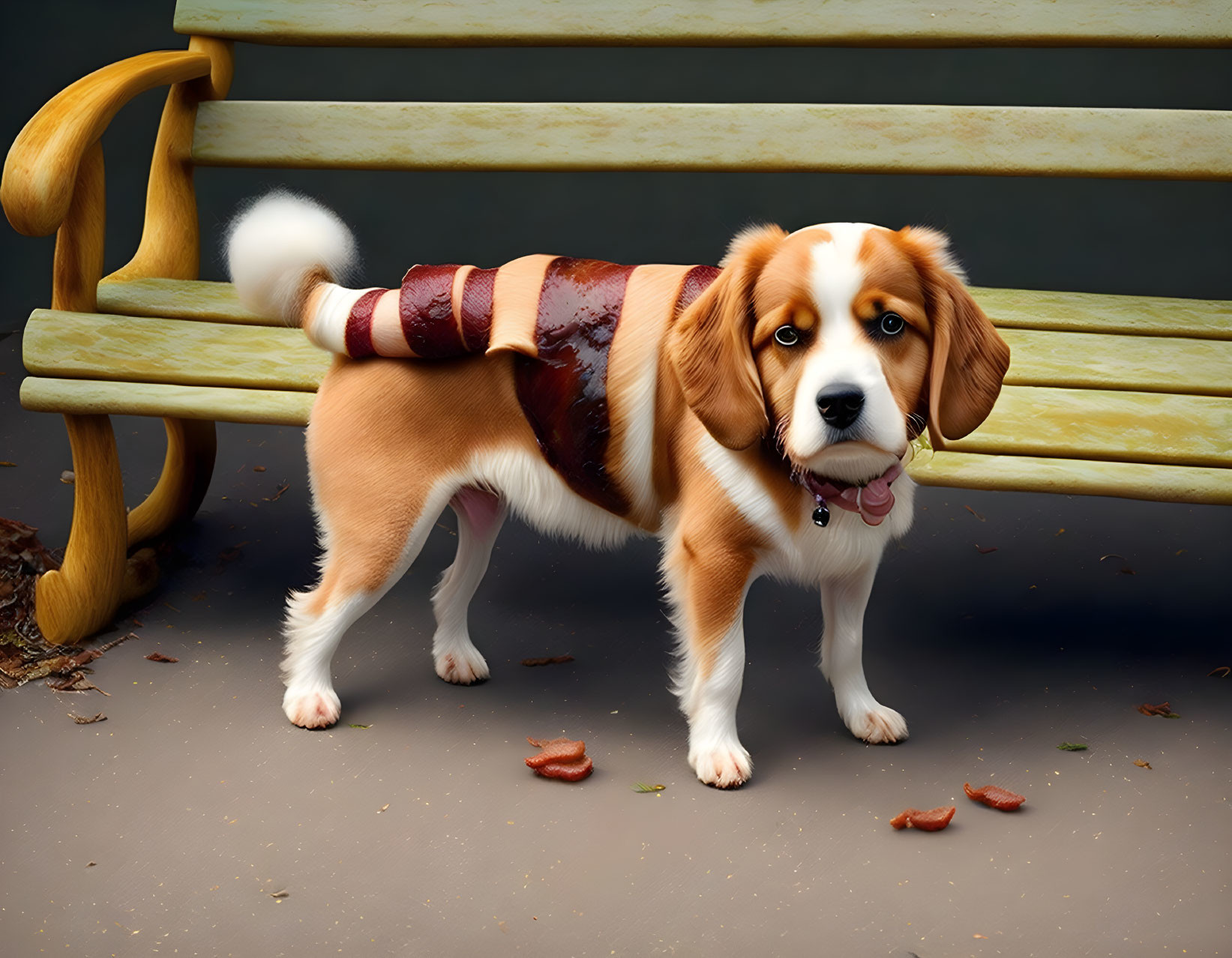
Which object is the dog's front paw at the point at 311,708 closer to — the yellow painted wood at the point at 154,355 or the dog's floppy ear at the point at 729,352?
the yellow painted wood at the point at 154,355

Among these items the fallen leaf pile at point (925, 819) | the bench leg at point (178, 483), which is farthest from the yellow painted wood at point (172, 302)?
the fallen leaf pile at point (925, 819)

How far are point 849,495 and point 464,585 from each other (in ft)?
3.11

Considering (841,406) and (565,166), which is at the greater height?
(565,166)

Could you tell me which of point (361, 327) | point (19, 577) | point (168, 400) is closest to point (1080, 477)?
point (361, 327)

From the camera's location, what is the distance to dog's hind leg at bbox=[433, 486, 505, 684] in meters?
2.94

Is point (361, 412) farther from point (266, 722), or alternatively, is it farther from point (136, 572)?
point (136, 572)

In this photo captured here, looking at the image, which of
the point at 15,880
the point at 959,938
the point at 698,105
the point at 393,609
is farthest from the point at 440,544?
the point at 959,938

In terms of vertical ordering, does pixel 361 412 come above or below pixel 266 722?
above

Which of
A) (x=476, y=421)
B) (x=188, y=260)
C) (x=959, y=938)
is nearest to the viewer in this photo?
(x=959, y=938)

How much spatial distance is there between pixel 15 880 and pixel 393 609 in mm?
1215

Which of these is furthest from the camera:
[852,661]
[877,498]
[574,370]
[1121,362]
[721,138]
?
[721,138]

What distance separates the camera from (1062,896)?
227 centimetres

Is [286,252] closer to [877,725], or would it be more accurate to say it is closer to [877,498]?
[877,498]

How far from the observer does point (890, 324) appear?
2.22m
